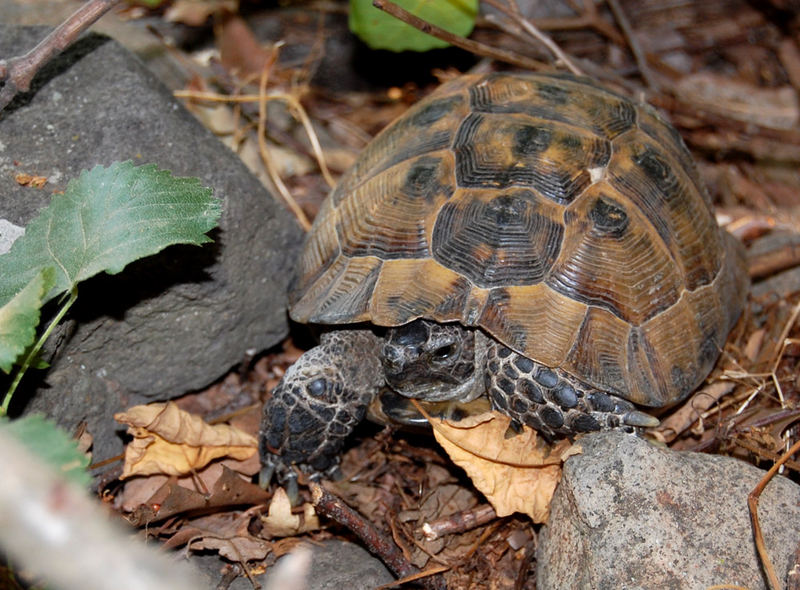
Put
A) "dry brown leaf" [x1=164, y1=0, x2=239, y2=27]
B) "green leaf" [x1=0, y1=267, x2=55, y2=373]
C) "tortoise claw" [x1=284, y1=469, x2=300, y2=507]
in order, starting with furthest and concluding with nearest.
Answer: "dry brown leaf" [x1=164, y1=0, x2=239, y2=27] → "tortoise claw" [x1=284, y1=469, x2=300, y2=507] → "green leaf" [x1=0, y1=267, x2=55, y2=373]

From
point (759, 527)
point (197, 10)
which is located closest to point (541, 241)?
point (759, 527)

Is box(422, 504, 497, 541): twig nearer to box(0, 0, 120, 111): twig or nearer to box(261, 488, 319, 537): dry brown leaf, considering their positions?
box(261, 488, 319, 537): dry brown leaf

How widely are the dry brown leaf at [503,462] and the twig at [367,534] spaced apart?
0.35m

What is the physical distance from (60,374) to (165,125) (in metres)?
1.05

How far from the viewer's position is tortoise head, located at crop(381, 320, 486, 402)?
2.63m

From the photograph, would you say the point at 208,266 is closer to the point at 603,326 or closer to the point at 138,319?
the point at 138,319

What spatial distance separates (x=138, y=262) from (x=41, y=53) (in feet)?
2.64

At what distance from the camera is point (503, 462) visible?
263 centimetres

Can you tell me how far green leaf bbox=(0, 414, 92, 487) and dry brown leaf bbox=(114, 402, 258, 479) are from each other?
1.12 m

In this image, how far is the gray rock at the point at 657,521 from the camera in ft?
7.16

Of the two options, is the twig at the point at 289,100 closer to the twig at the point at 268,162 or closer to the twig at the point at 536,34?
the twig at the point at 268,162

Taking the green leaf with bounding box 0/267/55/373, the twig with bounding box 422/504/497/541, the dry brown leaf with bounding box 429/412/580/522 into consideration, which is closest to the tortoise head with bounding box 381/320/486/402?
the dry brown leaf with bounding box 429/412/580/522

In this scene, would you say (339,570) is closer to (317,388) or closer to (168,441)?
(317,388)

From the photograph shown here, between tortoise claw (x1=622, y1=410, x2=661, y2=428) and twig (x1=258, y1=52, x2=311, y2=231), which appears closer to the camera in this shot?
tortoise claw (x1=622, y1=410, x2=661, y2=428)
